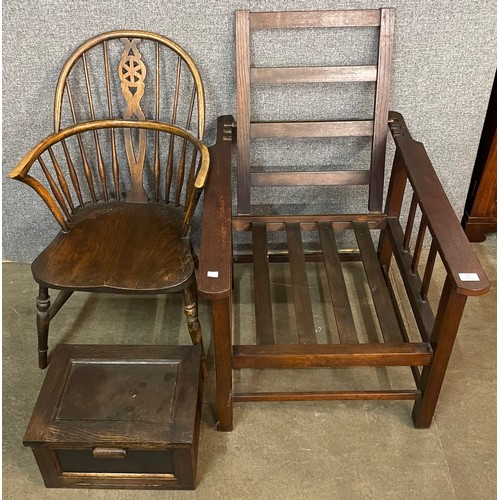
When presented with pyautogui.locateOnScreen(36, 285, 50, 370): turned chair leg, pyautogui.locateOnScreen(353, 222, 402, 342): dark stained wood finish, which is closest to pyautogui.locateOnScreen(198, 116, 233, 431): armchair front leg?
pyautogui.locateOnScreen(353, 222, 402, 342): dark stained wood finish

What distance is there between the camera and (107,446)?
139 centimetres

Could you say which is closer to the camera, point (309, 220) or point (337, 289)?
point (337, 289)

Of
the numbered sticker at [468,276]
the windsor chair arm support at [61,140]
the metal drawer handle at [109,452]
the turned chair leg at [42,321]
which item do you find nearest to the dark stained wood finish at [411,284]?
the numbered sticker at [468,276]

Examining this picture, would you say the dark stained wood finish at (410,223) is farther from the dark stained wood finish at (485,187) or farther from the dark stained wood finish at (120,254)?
the dark stained wood finish at (120,254)

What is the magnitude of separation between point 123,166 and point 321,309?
84 cm

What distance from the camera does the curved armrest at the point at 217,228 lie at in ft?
4.19

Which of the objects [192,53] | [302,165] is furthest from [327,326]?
[192,53]

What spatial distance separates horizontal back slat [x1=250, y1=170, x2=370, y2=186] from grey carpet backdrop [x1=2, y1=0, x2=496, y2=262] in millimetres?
234

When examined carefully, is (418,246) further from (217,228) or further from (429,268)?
(217,228)

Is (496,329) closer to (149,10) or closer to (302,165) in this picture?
(302,165)

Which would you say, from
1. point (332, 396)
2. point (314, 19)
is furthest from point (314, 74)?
point (332, 396)

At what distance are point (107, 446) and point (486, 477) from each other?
0.99 metres

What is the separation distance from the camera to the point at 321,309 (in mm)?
2004

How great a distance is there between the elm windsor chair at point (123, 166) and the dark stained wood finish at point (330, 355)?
261mm
